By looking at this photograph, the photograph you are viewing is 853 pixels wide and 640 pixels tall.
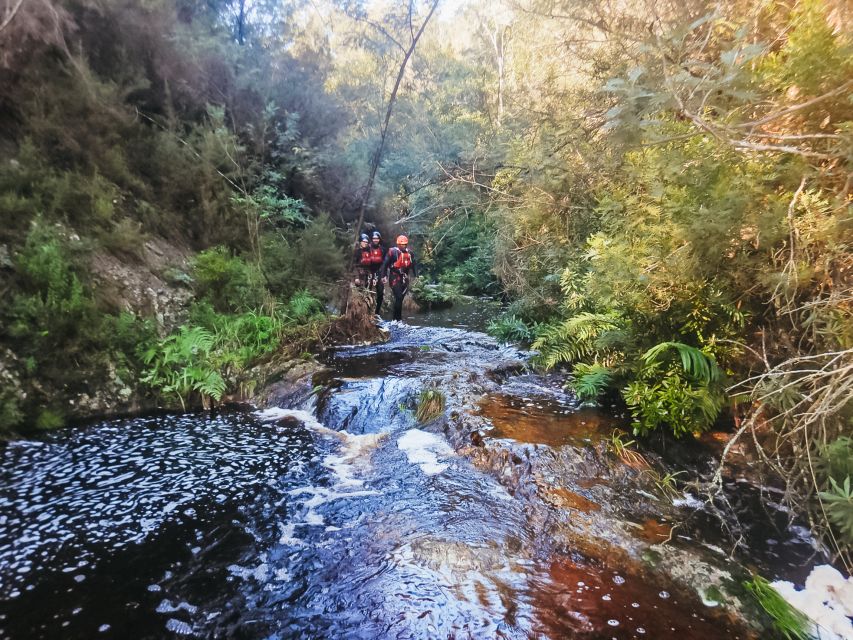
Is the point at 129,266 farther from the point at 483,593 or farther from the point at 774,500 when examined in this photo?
the point at 774,500

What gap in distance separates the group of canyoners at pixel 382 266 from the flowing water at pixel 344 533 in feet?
21.8

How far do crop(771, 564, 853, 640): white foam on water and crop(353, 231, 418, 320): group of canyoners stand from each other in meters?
10.2

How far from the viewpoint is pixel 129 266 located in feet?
24.1

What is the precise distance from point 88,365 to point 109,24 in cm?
672

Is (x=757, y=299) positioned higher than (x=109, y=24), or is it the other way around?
(x=109, y=24)

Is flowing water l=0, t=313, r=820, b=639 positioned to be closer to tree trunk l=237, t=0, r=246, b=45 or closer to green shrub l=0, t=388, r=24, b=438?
green shrub l=0, t=388, r=24, b=438

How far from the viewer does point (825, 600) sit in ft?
10.2

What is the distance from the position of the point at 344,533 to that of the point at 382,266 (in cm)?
904

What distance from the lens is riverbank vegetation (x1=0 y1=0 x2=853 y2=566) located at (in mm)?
3510

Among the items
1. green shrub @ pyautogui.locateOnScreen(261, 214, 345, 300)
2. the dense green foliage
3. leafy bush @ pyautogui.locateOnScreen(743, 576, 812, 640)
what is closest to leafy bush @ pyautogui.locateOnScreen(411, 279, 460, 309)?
the dense green foliage

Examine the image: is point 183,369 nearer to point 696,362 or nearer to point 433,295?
point 696,362

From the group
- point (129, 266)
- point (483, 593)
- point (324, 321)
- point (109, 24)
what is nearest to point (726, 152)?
point (483, 593)

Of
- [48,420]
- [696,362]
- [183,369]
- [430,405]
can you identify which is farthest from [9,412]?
[696,362]

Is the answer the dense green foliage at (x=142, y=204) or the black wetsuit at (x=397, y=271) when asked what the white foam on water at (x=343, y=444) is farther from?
the black wetsuit at (x=397, y=271)
